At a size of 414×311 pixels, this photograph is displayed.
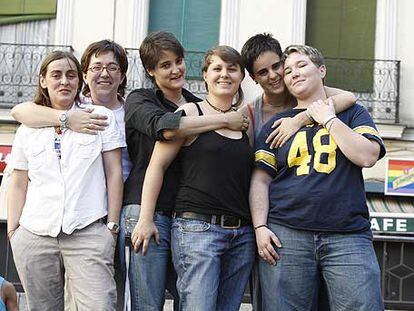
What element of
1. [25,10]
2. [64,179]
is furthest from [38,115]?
[25,10]

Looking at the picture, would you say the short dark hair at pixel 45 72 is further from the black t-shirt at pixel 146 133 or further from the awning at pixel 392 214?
the awning at pixel 392 214

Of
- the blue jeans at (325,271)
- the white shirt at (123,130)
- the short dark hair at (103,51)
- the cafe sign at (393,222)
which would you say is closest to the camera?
the blue jeans at (325,271)

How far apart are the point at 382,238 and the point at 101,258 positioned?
4742 mm

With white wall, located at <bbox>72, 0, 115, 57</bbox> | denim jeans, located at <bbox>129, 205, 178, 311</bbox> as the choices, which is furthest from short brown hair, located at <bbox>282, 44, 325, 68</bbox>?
white wall, located at <bbox>72, 0, 115, 57</bbox>

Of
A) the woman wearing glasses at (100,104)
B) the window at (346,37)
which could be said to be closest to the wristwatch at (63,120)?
the woman wearing glasses at (100,104)

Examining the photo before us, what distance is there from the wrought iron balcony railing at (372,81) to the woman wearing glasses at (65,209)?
9.14 m

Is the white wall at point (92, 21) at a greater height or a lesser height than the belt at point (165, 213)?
greater

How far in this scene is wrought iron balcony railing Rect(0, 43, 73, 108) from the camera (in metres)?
12.4

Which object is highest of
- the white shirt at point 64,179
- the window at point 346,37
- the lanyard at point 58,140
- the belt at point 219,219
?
the window at point 346,37

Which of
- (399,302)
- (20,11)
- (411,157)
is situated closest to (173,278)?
(399,302)

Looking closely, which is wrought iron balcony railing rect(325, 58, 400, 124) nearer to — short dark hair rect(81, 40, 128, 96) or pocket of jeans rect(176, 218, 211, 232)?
short dark hair rect(81, 40, 128, 96)

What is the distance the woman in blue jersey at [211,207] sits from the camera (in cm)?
335

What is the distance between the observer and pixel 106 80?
372 centimetres

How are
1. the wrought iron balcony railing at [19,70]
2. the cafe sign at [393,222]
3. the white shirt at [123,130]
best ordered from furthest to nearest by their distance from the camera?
the wrought iron balcony railing at [19,70], the cafe sign at [393,222], the white shirt at [123,130]
